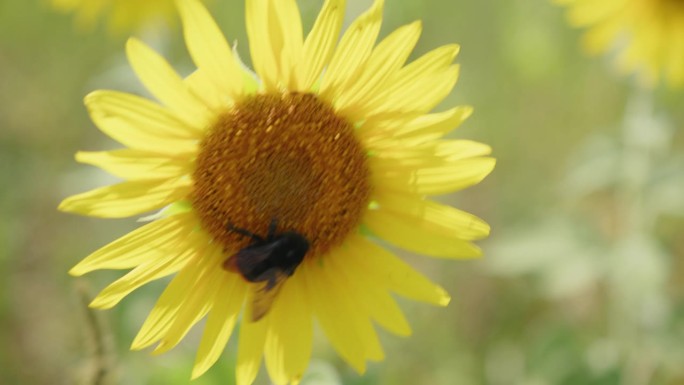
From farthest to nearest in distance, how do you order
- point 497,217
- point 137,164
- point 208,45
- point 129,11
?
point 497,217 < point 129,11 < point 137,164 < point 208,45

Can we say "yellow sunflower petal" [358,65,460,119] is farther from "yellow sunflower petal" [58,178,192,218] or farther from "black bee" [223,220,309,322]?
"yellow sunflower petal" [58,178,192,218]

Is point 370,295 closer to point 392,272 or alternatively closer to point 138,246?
point 392,272

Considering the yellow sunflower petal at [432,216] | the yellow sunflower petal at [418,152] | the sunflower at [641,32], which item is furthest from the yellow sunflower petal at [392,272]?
the sunflower at [641,32]

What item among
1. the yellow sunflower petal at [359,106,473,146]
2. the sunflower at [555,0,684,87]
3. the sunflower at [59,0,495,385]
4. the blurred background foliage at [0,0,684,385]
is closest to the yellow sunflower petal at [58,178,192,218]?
the sunflower at [59,0,495,385]

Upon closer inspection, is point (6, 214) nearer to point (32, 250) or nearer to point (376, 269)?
point (32, 250)

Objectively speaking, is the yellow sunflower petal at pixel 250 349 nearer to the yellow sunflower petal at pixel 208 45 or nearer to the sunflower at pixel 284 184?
the sunflower at pixel 284 184

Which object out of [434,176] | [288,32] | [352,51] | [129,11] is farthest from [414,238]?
[129,11]
